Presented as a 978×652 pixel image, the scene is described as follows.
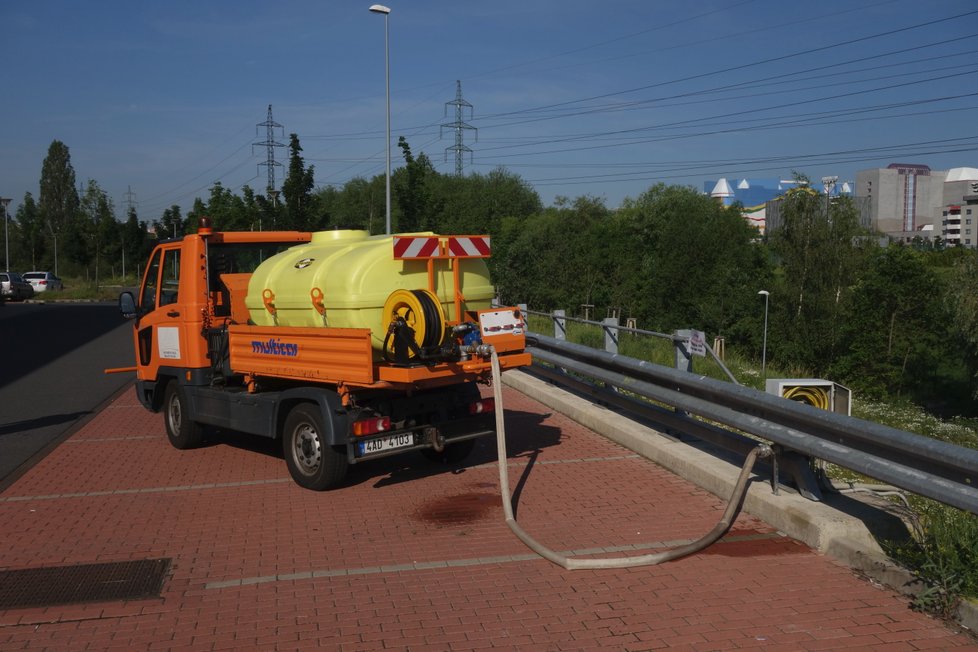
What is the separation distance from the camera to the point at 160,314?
31.9 feet

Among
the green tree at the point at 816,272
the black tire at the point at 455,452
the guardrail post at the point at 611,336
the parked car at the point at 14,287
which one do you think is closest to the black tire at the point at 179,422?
the black tire at the point at 455,452

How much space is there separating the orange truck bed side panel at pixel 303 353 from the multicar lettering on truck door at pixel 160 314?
1.21m

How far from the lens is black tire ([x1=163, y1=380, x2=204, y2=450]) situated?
9391 millimetres

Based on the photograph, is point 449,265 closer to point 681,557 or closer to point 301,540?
point 301,540

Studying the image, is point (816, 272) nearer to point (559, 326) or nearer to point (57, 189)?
point (559, 326)

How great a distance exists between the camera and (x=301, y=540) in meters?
6.27

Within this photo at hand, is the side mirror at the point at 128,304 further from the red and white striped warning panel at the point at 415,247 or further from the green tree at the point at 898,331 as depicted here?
the green tree at the point at 898,331

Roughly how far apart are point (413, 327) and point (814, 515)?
10.8ft

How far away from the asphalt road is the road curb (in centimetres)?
628

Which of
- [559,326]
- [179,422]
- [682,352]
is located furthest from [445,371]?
[559,326]

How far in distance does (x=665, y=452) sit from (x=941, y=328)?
168 feet

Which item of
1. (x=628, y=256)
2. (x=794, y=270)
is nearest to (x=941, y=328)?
(x=794, y=270)

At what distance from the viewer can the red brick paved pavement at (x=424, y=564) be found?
4594 mm

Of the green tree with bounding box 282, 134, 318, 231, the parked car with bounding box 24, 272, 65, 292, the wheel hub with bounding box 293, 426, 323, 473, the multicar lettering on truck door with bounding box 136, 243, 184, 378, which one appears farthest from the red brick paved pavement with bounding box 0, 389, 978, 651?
the parked car with bounding box 24, 272, 65, 292
